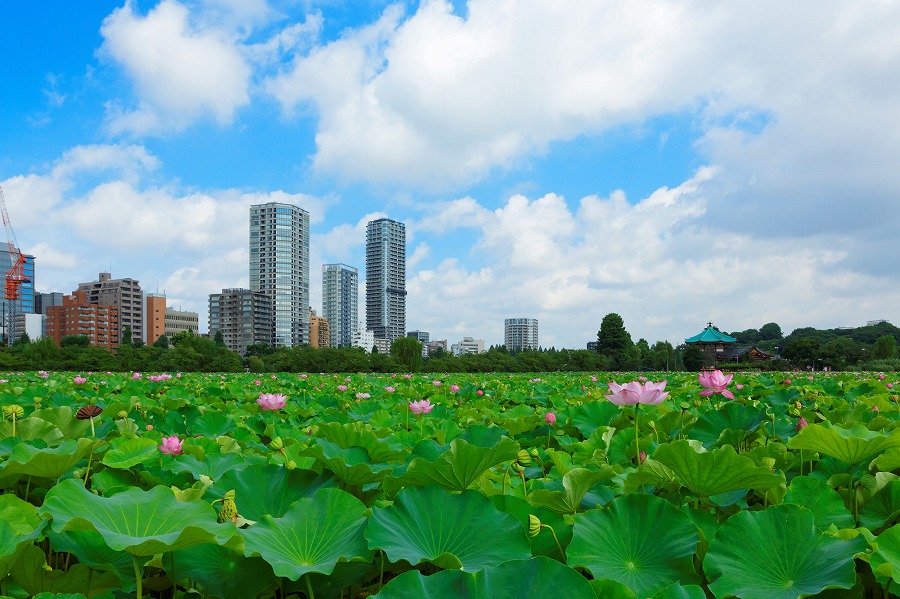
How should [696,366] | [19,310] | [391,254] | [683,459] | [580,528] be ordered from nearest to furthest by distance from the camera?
1. [580,528]
2. [683,459]
3. [696,366]
4. [391,254]
5. [19,310]

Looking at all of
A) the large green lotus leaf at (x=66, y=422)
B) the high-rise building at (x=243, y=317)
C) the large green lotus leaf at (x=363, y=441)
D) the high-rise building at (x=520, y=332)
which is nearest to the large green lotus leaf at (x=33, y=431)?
the large green lotus leaf at (x=66, y=422)

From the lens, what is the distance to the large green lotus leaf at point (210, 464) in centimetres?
147

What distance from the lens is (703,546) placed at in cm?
98

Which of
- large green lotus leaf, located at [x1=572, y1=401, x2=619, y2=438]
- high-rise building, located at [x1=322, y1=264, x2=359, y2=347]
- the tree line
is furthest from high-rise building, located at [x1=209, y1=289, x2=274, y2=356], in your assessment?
large green lotus leaf, located at [x1=572, y1=401, x2=619, y2=438]

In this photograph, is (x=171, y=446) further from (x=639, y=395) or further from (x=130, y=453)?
(x=639, y=395)

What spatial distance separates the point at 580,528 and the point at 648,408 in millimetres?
2151

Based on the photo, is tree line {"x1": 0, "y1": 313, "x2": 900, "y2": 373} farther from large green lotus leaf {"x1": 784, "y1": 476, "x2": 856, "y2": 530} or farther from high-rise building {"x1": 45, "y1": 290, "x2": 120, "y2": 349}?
high-rise building {"x1": 45, "y1": 290, "x2": 120, "y2": 349}

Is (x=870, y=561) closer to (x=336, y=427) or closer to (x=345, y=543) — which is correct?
(x=345, y=543)

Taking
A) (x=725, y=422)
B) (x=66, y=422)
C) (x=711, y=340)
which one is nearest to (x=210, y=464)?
(x=66, y=422)

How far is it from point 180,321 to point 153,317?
977 centimetres

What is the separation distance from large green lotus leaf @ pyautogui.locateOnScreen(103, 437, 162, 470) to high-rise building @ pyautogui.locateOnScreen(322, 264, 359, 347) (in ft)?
426

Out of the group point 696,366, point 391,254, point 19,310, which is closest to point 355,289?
point 391,254

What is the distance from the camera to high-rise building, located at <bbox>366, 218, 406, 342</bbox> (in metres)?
113

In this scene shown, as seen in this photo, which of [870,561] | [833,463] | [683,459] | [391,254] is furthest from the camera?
[391,254]
